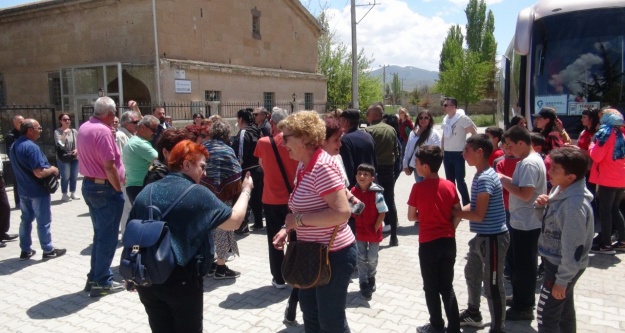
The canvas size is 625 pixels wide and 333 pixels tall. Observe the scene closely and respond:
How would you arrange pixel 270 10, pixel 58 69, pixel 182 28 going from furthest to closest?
pixel 270 10, pixel 58 69, pixel 182 28

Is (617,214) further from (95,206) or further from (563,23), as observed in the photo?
(95,206)

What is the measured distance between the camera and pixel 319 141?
3.09 meters

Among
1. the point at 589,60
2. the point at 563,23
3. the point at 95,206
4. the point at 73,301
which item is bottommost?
the point at 73,301

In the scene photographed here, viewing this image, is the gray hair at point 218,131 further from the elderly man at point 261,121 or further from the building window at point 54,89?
the building window at point 54,89

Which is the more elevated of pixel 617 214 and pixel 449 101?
pixel 449 101

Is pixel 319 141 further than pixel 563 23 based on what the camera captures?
No

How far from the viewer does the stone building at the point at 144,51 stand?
53.0ft

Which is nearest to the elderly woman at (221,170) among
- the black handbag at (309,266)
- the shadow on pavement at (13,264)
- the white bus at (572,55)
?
the black handbag at (309,266)

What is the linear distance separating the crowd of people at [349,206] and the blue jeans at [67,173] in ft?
13.5

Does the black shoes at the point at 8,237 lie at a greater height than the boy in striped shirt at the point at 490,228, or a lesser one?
lesser

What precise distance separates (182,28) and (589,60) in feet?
44.9

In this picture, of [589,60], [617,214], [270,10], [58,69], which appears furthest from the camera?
[270,10]

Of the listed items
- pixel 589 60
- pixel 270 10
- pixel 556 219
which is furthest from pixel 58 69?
pixel 556 219

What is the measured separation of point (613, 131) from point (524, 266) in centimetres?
285
